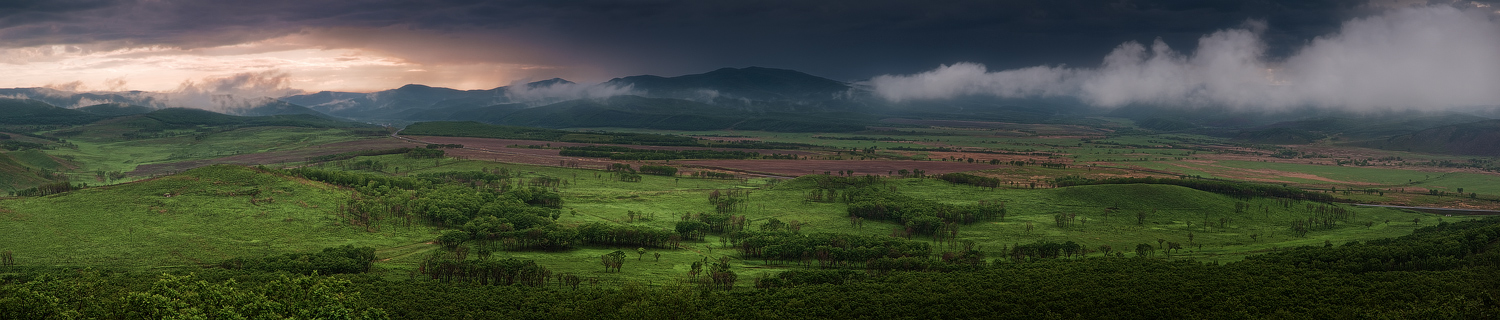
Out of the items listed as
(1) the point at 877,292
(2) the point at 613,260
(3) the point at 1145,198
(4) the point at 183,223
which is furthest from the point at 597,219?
(3) the point at 1145,198

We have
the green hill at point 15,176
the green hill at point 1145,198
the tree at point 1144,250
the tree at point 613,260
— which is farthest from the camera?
the green hill at point 15,176

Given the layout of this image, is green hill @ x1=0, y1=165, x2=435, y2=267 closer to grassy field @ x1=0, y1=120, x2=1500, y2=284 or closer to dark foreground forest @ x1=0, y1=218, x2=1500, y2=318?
grassy field @ x1=0, y1=120, x2=1500, y2=284

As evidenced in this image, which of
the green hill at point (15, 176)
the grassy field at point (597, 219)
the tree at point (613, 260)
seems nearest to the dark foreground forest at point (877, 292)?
the tree at point (613, 260)

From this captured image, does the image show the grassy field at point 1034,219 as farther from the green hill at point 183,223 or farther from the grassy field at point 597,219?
the green hill at point 183,223

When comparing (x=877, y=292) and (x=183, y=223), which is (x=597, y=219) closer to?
(x=183, y=223)

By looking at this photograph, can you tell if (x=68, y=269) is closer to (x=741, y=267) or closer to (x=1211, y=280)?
(x=741, y=267)

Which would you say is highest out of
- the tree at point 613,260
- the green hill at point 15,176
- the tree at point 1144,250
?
the green hill at point 15,176
